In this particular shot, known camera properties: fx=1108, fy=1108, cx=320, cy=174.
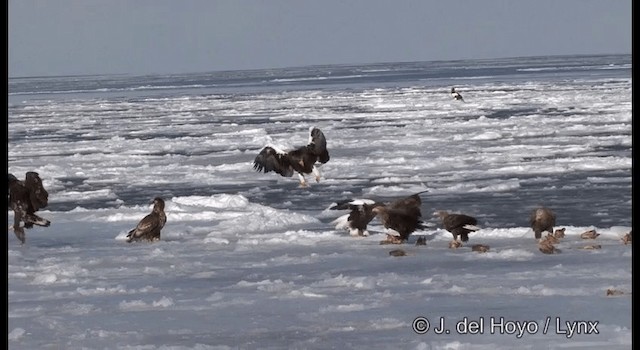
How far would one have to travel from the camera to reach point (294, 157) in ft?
35.1

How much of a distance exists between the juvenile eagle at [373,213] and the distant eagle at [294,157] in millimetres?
2266

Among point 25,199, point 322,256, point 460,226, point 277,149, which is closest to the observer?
point 322,256

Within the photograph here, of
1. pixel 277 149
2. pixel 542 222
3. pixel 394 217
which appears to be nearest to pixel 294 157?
pixel 277 149

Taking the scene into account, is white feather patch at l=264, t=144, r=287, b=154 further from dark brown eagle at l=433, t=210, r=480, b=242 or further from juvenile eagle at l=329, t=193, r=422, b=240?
dark brown eagle at l=433, t=210, r=480, b=242

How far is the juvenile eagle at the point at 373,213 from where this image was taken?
7949 millimetres

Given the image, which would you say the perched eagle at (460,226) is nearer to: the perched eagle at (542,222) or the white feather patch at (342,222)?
the perched eagle at (542,222)

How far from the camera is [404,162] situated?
13672 mm

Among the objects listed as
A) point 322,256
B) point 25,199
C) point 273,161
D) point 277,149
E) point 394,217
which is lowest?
point 322,256

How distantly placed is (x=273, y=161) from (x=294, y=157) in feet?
0.70

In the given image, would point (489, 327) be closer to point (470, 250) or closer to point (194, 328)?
point (194, 328)

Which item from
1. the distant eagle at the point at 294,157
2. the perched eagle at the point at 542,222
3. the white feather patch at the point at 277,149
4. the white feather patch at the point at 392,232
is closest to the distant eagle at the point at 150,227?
the white feather patch at the point at 392,232

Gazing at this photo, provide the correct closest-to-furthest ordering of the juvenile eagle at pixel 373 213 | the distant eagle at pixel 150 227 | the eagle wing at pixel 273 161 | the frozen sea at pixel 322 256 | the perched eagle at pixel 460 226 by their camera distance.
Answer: the frozen sea at pixel 322 256 < the perched eagle at pixel 460 226 < the juvenile eagle at pixel 373 213 < the distant eagle at pixel 150 227 < the eagle wing at pixel 273 161

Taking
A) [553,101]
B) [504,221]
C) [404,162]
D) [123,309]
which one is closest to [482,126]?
[404,162]

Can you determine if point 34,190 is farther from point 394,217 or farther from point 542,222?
point 542,222
